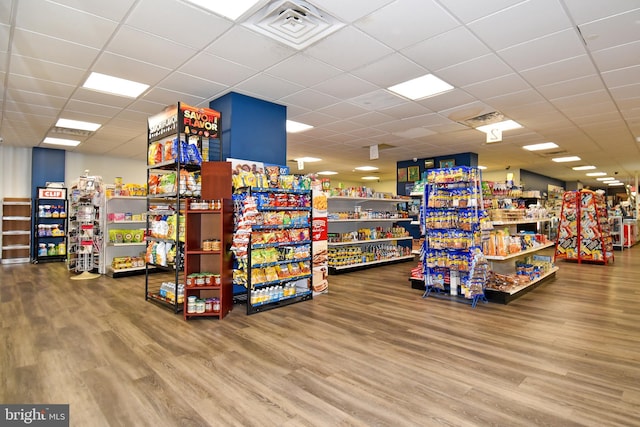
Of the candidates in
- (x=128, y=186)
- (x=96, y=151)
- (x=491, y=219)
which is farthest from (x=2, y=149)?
(x=491, y=219)

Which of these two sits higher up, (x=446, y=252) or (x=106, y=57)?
(x=106, y=57)

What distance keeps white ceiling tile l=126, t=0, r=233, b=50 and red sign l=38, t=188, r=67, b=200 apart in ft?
28.6

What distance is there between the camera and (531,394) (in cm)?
256

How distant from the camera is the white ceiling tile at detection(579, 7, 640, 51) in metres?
3.49

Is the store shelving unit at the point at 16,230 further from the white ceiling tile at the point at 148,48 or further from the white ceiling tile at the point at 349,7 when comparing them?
the white ceiling tile at the point at 349,7

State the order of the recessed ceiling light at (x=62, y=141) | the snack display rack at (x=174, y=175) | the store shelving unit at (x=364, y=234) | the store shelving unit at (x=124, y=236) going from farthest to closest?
the recessed ceiling light at (x=62, y=141), the store shelving unit at (x=364, y=234), the store shelving unit at (x=124, y=236), the snack display rack at (x=174, y=175)

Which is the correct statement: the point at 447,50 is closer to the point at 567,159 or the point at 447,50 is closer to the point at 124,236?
the point at 124,236

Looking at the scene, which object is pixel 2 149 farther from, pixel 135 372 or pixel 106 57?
pixel 135 372

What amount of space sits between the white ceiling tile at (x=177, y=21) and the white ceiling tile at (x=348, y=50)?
3.64 feet

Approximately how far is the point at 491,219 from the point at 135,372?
210 inches

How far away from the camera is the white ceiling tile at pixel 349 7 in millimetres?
3260

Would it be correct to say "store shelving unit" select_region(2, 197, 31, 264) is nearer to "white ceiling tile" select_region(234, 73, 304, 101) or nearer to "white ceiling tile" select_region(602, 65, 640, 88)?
"white ceiling tile" select_region(234, 73, 304, 101)

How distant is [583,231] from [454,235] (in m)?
6.41

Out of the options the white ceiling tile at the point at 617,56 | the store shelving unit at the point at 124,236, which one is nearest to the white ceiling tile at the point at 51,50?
the store shelving unit at the point at 124,236
